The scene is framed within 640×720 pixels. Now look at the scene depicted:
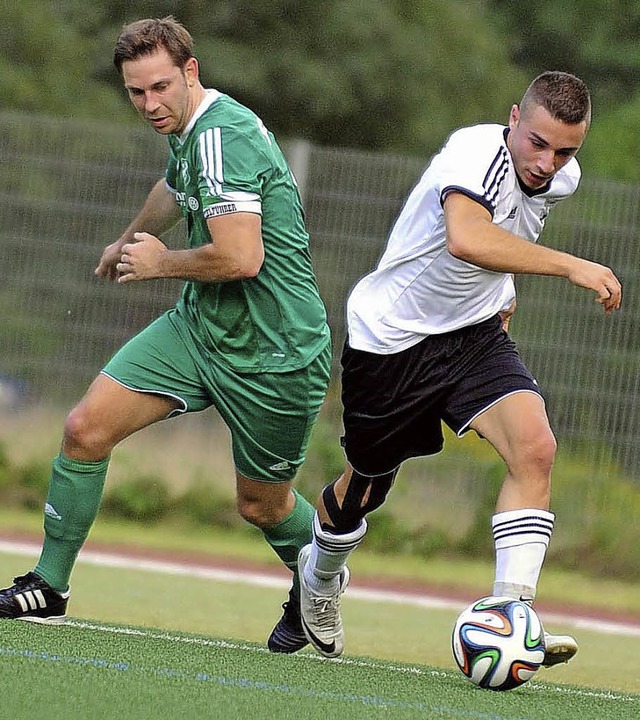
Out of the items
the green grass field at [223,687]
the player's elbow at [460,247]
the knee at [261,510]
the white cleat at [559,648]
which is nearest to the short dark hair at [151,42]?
the player's elbow at [460,247]

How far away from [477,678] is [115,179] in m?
7.86

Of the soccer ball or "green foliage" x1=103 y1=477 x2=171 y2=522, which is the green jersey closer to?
the soccer ball

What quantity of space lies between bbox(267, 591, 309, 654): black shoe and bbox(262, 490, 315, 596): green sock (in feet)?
0.21

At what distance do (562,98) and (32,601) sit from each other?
2573mm

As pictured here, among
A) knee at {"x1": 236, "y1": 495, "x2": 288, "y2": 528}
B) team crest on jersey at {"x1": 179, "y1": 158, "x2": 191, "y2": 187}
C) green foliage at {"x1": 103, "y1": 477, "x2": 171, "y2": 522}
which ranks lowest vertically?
green foliage at {"x1": 103, "y1": 477, "x2": 171, "y2": 522}

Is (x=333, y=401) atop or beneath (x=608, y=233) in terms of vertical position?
beneath

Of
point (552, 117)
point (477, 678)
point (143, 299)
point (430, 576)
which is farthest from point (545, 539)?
point (143, 299)

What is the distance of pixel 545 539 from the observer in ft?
16.9

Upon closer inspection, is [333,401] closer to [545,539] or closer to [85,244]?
[85,244]

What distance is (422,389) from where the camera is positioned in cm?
564

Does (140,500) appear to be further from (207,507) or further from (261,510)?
(261,510)

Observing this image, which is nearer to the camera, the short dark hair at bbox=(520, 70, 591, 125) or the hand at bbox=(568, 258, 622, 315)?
the hand at bbox=(568, 258, 622, 315)

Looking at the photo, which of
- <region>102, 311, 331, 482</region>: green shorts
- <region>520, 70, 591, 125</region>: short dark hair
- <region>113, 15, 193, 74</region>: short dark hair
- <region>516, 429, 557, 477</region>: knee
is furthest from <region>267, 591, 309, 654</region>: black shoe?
<region>520, 70, 591, 125</region>: short dark hair

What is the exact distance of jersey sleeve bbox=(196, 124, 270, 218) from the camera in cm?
568
